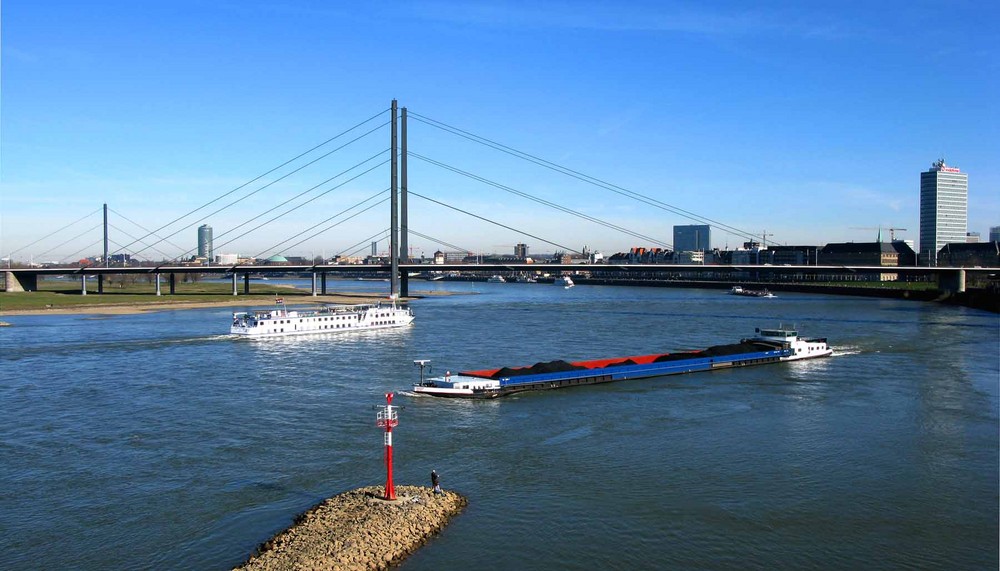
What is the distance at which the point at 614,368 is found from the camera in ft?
92.1

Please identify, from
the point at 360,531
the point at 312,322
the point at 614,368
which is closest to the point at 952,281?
the point at 614,368

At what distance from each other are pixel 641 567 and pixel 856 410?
45.2 ft

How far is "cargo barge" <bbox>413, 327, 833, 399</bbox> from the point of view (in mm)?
24609

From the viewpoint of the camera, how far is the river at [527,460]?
488 inches

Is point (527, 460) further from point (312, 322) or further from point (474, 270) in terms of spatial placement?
point (474, 270)

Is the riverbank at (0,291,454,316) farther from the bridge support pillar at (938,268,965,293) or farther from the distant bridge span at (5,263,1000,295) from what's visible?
the bridge support pillar at (938,268,965,293)

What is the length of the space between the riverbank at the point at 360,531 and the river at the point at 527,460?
1.22 feet

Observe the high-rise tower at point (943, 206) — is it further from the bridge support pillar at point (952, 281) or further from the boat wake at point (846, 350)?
the boat wake at point (846, 350)

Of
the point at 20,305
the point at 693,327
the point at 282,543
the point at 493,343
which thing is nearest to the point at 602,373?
the point at 493,343

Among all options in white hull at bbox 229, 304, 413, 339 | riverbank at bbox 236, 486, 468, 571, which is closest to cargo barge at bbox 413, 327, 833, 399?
riverbank at bbox 236, 486, 468, 571

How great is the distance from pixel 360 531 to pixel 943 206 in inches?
8341

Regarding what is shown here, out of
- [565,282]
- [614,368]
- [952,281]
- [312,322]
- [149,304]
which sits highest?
[952,281]

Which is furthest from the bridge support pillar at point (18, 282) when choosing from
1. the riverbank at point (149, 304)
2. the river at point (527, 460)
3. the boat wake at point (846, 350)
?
the boat wake at point (846, 350)

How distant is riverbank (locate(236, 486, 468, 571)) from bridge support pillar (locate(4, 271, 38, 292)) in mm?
82398
